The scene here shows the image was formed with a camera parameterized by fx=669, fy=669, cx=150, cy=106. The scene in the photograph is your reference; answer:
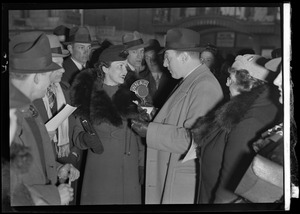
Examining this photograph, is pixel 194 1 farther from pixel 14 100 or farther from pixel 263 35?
pixel 14 100

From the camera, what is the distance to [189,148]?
4641 mm

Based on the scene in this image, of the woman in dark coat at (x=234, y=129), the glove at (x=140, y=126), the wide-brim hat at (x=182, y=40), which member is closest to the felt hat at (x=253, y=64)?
the woman in dark coat at (x=234, y=129)

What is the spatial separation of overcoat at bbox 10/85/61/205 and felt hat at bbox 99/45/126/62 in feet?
1.95

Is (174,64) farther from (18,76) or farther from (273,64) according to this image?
(18,76)

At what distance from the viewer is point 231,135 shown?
15.1 ft

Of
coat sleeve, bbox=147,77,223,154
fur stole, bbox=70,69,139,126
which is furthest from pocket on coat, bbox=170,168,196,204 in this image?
fur stole, bbox=70,69,139,126

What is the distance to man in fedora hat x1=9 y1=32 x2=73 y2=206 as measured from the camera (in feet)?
14.8

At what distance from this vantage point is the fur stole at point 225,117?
461cm

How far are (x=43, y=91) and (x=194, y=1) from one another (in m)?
1.21

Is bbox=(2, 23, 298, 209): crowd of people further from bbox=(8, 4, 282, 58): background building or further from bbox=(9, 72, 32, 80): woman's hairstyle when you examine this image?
bbox=(9, 72, 32, 80): woman's hairstyle

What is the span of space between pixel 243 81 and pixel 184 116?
0.48 metres

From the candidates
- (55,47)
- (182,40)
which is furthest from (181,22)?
(55,47)

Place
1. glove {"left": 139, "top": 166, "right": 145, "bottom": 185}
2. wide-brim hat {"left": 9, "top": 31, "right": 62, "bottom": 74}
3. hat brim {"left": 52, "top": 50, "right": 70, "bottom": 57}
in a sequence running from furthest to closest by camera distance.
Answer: glove {"left": 139, "top": 166, "right": 145, "bottom": 185} → hat brim {"left": 52, "top": 50, "right": 70, "bottom": 57} → wide-brim hat {"left": 9, "top": 31, "right": 62, "bottom": 74}

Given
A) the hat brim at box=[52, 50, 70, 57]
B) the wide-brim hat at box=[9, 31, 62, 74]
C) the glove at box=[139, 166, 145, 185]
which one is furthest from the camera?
the glove at box=[139, 166, 145, 185]
